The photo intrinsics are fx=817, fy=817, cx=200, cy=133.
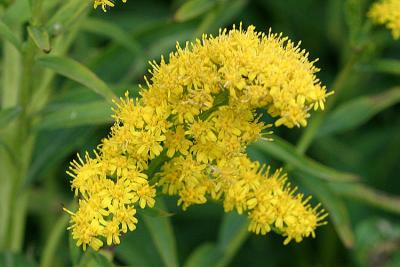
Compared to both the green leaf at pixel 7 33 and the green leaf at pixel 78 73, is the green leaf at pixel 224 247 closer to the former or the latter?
the green leaf at pixel 78 73

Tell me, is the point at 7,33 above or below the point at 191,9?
A: below

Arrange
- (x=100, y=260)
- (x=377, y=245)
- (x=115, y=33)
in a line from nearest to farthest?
(x=100, y=260), (x=115, y=33), (x=377, y=245)

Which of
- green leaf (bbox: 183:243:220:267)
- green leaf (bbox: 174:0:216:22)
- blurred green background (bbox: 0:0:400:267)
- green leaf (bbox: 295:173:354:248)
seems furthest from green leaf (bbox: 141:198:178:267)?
green leaf (bbox: 174:0:216:22)

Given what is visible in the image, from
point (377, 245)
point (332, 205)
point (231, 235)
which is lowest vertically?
point (377, 245)

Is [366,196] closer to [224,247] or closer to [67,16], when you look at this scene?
[224,247]

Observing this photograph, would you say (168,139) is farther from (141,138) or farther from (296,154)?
(296,154)

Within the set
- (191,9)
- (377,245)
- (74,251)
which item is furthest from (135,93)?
(377,245)

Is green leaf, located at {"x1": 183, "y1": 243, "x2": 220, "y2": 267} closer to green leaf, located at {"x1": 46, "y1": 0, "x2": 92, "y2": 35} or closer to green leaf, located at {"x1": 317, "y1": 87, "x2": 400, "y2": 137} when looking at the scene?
green leaf, located at {"x1": 317, "y1": 87, "x2": 400, "y2": 137}
